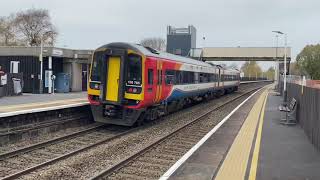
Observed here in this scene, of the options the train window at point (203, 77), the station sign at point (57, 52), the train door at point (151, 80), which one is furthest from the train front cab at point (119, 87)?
the station sign at point (57, 52)

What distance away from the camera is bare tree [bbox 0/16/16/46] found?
66.8 m

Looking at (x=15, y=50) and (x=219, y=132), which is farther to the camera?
(x=15, y=50)

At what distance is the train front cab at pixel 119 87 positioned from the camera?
49.3ft

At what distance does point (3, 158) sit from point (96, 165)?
7.77ft

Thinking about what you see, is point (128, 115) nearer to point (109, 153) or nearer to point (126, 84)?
point (126, 84)

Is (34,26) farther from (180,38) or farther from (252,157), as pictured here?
(252,157)

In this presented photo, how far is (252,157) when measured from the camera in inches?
404

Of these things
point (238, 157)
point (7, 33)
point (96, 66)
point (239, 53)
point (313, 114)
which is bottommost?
point (238, 157)

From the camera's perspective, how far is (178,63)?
2009 cm

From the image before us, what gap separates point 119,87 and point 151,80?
1402 mm

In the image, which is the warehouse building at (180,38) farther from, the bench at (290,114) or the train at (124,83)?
the train at (124,83)

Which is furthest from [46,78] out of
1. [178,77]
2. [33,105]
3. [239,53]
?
[239,53]

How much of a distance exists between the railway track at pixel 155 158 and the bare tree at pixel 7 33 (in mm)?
57257

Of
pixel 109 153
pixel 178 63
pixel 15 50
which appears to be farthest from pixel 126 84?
→ pixel 15 50
